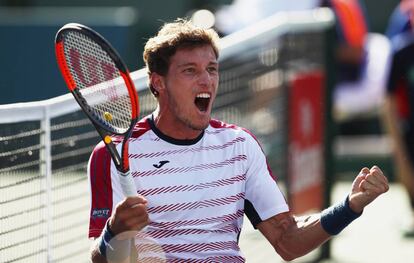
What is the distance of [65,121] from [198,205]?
113 centimetres

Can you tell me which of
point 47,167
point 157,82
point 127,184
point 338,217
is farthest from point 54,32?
point 127,184

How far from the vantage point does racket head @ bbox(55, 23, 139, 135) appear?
4.52 metres

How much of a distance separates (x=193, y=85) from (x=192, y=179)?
0.37 m

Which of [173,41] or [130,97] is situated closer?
[130,97]

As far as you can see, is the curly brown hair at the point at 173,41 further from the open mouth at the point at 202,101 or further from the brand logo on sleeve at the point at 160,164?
the brand logo on sleeve at the point at 160,164

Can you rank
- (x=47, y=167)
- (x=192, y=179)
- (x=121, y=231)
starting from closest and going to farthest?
(x=121, y=231)
(x=192, y=179)
(x=47, y=167)

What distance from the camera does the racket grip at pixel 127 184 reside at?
168 inches

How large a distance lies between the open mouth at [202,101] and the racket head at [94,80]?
31cm

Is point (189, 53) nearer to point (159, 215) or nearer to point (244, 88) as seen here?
point (159, 215)

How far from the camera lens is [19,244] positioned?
5.14 m

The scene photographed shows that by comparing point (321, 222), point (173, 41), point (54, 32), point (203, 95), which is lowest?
point (321, 222)

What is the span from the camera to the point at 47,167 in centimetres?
544

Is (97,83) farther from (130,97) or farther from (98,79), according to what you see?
(130,97)

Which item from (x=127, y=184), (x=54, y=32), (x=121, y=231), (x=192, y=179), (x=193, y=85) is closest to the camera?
(x=121, y=231)
